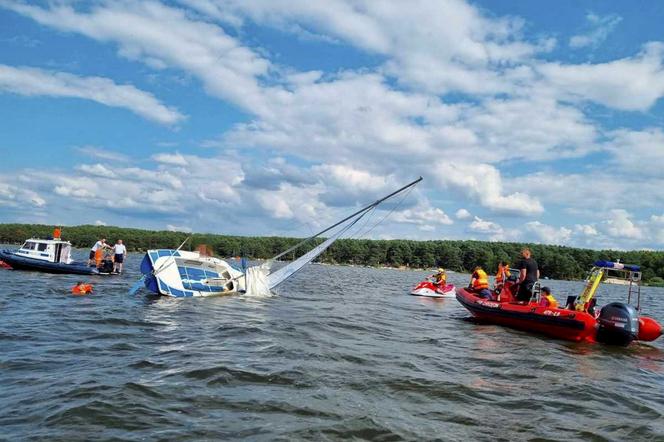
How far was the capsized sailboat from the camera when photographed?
2139 centimetres

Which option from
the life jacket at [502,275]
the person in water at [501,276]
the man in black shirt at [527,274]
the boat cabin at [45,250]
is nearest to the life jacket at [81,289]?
the boat cabin at [45,250]

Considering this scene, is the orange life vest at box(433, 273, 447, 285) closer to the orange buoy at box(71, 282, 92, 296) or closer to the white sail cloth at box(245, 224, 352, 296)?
the white sail cloth at box(245, 224, 352, 296)

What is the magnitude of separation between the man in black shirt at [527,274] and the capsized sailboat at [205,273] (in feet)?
21.6

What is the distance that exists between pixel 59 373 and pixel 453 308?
2162 cm

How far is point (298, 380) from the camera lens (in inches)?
363

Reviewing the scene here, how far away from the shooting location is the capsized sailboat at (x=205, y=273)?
70.2 feet

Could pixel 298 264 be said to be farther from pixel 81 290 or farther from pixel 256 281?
pixel 81 290

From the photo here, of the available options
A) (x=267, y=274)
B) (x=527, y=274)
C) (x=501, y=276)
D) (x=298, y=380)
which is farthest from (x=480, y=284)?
(x=298, y=380)

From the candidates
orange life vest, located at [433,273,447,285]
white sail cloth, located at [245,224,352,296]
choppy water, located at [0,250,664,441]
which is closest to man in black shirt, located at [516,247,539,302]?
choppy water, located at [0,250,664,441]

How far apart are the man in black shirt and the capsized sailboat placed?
6.59 m

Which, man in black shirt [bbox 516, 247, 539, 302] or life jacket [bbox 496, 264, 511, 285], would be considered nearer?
man in black shirt [bbox 516, 247, 539, 302]

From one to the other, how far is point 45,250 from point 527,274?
90.2 feet

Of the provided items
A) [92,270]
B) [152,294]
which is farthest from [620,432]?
[92,270]

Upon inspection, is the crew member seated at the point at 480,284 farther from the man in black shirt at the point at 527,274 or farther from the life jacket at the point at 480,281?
the man in black shirt at the point at 527,274
